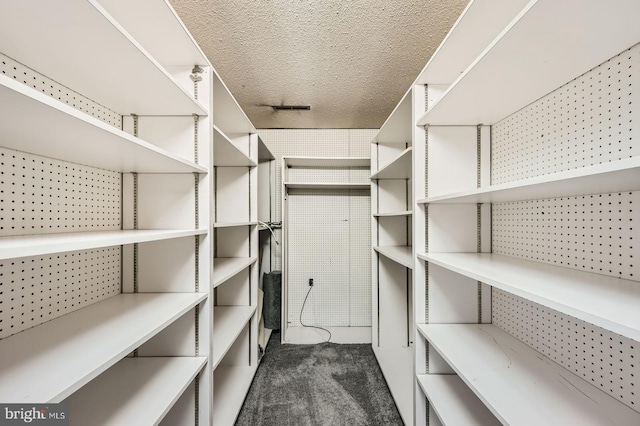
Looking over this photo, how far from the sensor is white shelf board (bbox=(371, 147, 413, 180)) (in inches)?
70.5

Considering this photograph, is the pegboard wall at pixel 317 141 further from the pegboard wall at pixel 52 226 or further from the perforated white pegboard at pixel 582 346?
the perforated white pegboard at pixel 582 346

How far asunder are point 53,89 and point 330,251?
2610 mm

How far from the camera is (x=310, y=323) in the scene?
10.2 feet

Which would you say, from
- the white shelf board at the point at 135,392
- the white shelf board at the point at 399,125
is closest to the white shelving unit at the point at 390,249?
the white shelf board at the point at 399,125

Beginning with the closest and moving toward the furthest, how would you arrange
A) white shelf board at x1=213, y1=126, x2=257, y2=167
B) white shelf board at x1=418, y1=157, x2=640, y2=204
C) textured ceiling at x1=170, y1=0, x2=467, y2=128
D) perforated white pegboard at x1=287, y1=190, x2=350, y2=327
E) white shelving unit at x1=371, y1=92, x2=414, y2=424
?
white shelf board at x1=418, y1=157, x2=640, y2=204, textured ceiling at x1=170, y1=0, x2=467, y2=128, white shelf board at x1=213, y1=126, x2=257, y2=167, white shelving unit at x1=371, y1=92, x2=414, y2=424, perforated white pegboard at x1=287, y1=190, x2=350, y2=327

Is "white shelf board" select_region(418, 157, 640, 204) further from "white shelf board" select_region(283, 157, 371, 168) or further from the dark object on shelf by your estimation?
the dark object on shelf

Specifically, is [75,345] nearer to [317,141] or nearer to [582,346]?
[582,346]

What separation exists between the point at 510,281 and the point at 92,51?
159cm

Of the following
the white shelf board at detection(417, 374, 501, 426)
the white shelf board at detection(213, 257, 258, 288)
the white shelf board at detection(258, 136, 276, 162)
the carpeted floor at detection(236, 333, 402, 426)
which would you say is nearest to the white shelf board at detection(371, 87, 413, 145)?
the white shelf board at detection(258, 136, 276, 162)

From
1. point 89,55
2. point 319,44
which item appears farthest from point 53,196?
point 319,44

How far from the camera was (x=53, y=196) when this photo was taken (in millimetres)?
1045

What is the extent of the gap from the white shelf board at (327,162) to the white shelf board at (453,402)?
6.70 feet

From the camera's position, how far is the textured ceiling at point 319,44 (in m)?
1.39

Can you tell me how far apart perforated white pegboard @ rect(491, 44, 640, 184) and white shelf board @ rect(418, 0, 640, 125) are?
0.04 metres
